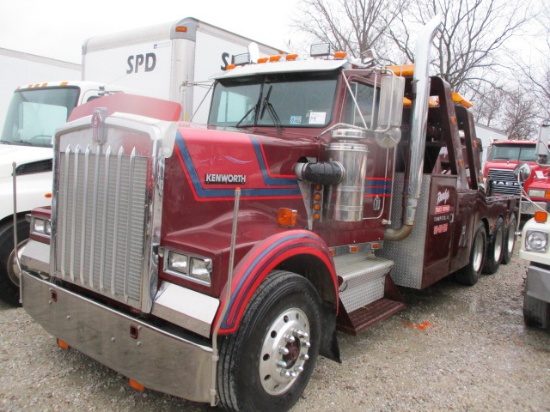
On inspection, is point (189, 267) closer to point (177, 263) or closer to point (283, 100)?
point (177, 263)

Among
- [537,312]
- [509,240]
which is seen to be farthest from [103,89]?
[509,240]

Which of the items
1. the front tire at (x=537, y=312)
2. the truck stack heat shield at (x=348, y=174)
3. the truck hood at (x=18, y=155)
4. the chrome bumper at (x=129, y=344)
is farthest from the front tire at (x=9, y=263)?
the front tire at (x=537, y=312)

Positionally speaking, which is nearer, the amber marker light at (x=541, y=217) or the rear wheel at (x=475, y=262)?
the amber marker light at (x=541, y=217)

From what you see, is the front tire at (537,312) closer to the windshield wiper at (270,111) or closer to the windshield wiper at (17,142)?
the windshield wiper at (270,111)

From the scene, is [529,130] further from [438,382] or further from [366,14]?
[438,382]

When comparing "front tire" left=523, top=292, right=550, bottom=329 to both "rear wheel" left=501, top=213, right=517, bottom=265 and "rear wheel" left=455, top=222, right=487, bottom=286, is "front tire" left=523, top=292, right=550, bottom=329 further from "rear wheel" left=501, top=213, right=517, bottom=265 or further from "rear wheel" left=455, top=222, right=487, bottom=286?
"rear wheel" left=501, top=213, right=517, bottom=265

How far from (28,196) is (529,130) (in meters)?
39.0

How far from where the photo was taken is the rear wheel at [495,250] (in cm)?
692

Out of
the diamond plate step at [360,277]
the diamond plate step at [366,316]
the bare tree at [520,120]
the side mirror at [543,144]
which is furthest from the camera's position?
the bare tree at [520,120]

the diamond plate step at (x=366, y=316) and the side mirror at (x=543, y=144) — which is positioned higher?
the side mirror at (x=543, y=144)

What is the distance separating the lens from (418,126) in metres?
4.26

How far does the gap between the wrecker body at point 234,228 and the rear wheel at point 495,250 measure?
2989 millimetres

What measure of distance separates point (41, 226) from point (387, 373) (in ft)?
9.34

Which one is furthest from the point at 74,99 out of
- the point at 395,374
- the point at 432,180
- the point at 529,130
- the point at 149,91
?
the point at 529,130
